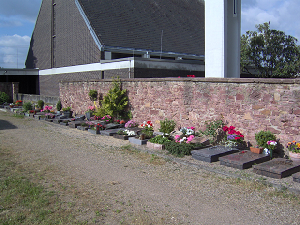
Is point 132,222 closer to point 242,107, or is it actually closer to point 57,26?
point 242,107

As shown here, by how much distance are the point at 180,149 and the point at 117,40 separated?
14.6m

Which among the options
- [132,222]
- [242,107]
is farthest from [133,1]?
[132,222]

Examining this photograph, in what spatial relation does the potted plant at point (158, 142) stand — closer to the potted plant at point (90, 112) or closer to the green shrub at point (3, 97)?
the potted plant at point (90, 112)

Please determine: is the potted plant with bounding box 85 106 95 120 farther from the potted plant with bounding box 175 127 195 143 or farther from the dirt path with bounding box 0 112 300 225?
the potted plant with bounding box 175 127 195 143

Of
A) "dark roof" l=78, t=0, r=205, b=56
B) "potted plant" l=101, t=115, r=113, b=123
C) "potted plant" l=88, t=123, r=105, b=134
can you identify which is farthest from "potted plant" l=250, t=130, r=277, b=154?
"dark roof" l=78, t=0, r=205, b=56

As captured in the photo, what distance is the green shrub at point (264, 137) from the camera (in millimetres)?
7637

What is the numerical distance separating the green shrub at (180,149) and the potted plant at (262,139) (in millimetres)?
1718

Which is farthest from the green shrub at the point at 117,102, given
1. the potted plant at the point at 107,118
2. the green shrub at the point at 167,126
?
the green shrub at the point at 167,126

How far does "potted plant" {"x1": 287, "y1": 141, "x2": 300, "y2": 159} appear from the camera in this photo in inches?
273

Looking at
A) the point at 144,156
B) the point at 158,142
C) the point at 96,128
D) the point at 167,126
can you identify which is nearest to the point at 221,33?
the point at 167,126

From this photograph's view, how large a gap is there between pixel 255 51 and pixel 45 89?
20908mm

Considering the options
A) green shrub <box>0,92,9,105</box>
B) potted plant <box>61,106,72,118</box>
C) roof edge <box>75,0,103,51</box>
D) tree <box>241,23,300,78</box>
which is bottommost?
potted plant <box>61,106,72,118</box>

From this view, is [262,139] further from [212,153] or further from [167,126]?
[167,126]

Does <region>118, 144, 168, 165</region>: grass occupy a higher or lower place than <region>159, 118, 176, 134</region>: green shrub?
lower
